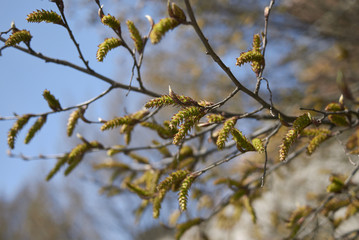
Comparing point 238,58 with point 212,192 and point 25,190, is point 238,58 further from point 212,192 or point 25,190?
point 25,190

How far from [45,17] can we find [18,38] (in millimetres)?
173

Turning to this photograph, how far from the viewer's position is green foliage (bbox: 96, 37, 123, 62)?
1305 millimetres

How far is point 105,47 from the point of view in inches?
53.3

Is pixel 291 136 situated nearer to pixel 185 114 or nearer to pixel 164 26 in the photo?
pixel 185 114

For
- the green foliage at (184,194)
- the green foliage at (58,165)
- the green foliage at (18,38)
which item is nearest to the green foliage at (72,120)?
the green foliage at (58,165)

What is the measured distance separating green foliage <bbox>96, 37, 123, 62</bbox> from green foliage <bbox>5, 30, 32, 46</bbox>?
0.39 m

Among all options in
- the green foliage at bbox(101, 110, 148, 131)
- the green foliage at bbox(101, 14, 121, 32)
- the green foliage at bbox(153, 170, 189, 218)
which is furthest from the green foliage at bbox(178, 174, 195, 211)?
the green foliage at bbox(101, 14, 121, 32)

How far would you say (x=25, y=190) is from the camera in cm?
2194

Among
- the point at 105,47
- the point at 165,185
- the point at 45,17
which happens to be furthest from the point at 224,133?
the point at 45,17

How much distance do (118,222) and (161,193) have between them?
12.8m

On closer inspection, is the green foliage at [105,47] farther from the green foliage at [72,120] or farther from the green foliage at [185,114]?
the green foliage at [72,120]

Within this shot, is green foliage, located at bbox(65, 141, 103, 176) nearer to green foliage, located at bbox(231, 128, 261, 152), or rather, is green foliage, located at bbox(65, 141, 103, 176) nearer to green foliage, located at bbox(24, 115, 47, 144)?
green foliage, located at bbox(24, 115, 47, 144)

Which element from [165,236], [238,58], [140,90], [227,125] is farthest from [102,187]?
[165,236]

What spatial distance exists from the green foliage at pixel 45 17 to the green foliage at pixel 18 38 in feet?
0.46
